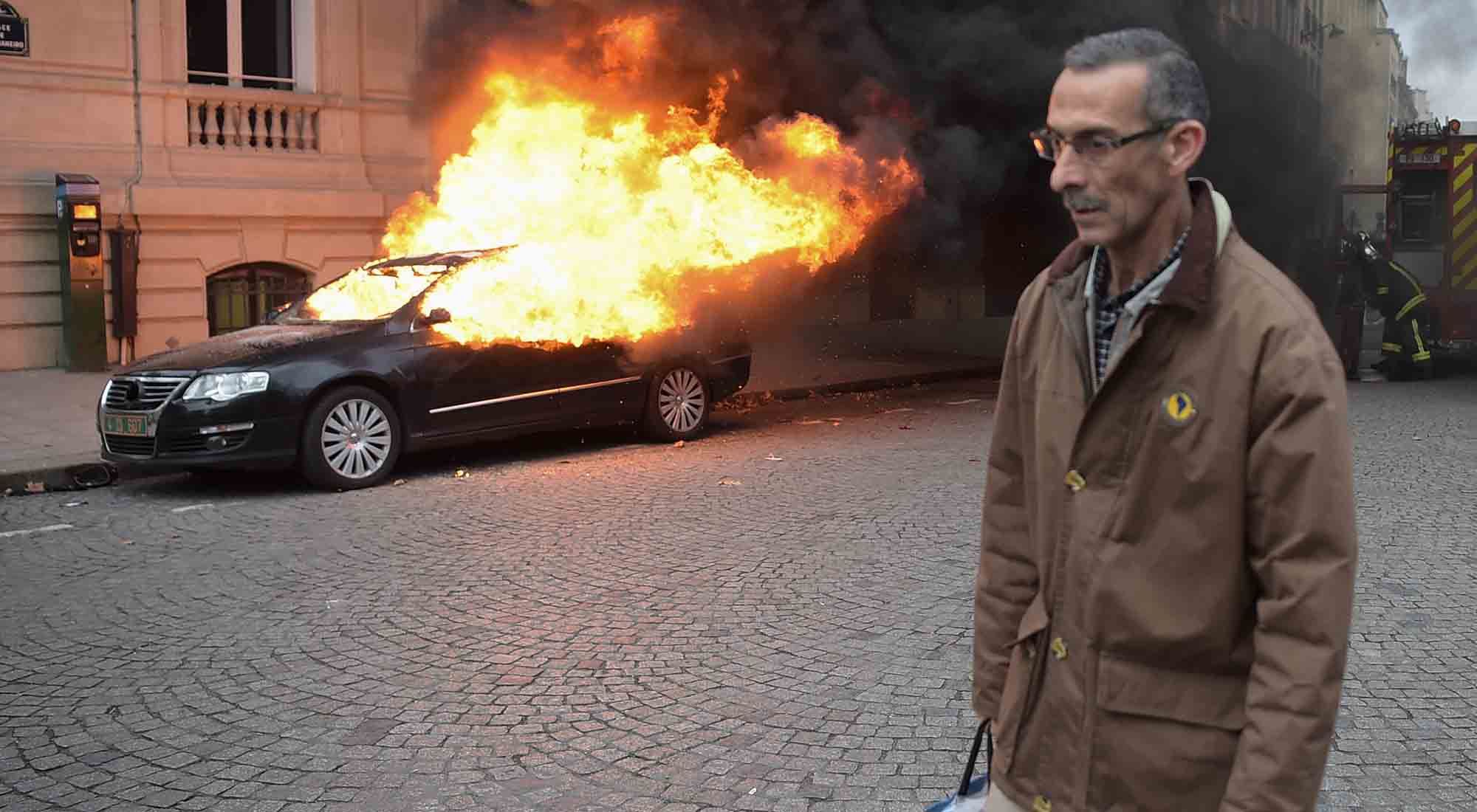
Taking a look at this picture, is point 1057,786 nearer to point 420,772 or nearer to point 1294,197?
point 420,772

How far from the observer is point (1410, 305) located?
15578 mm

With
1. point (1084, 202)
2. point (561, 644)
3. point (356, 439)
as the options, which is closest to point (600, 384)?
point (356, 439)

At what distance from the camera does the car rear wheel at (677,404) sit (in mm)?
11008

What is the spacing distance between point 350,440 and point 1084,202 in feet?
25.6

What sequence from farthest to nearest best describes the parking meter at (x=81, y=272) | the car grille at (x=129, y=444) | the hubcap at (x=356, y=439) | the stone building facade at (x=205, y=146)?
1. the stone building facade at (x=205, y=146)
2. the parking meter at (x=81, y=272)
3. the hubcap at (x=356, y=439)
4. the car grille at (x=129, y=444)

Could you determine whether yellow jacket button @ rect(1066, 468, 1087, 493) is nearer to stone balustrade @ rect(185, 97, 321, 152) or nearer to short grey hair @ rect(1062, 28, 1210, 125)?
short grey hair @ rect(1062, 28, 1210, 125)

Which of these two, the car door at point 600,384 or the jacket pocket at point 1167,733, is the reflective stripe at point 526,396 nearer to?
the car door at point 600,384

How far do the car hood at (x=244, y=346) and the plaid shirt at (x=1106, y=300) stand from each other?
25.3 feet

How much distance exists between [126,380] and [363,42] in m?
8.28

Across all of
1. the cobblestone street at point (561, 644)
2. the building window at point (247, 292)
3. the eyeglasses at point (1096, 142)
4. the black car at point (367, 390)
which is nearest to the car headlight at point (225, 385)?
the black car at point (367, 390)

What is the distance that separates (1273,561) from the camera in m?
1.93

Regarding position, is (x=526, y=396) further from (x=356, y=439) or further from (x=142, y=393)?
(x=142, y=393)

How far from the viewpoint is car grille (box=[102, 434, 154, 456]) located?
8.92 m

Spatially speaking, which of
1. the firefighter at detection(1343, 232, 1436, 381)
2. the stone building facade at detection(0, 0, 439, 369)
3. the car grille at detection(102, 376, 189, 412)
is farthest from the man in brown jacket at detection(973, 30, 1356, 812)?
the firefighter at detection(1343, 232, 1436, 381)
